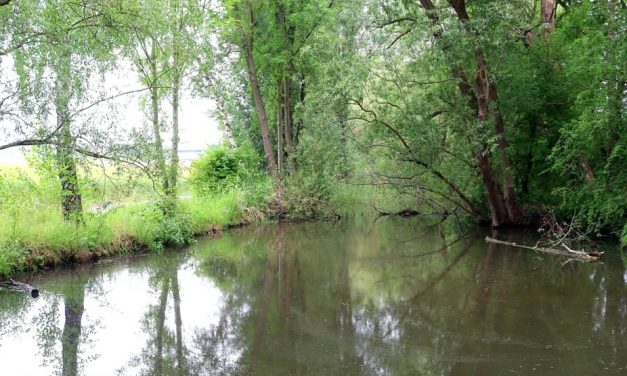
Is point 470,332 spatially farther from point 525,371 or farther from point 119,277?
point 119,277

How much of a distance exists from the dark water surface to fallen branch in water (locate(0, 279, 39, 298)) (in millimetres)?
147

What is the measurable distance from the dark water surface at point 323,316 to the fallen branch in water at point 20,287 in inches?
5.8

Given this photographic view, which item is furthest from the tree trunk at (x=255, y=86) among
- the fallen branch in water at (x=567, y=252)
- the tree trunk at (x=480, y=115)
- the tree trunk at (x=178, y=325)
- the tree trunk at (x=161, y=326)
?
the tree trunk at (x=161, y=326)

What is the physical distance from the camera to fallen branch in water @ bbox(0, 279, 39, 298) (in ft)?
29.5

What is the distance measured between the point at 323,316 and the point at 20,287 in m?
5.27

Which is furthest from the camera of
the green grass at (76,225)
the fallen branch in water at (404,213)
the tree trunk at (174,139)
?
the fallen branch in water at (404,213)

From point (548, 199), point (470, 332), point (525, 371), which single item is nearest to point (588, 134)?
point (548, 199)

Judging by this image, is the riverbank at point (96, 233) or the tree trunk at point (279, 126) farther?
the tree trunk at point (279, 126)

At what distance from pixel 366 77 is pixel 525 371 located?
10.4 metres

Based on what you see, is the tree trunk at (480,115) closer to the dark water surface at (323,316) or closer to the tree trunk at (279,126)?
the dark water surface at (323,316)

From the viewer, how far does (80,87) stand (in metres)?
9.59

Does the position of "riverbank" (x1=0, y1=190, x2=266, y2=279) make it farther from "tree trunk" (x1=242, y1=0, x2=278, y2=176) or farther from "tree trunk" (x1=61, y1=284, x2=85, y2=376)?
"tree trunk" (x1=242, y1=0, x2=278, y2=176)

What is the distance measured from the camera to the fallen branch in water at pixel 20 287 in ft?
29.5

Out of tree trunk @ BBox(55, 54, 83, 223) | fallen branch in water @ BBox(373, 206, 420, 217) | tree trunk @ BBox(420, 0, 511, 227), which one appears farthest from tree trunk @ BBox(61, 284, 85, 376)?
fallen branch in water @ BBox(373, 206, 420, 217)
